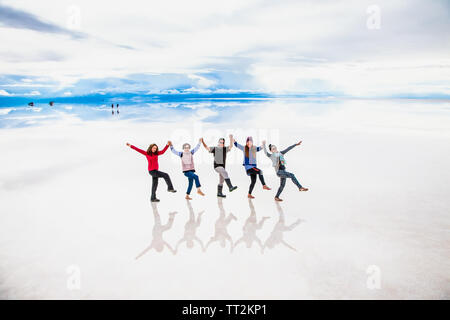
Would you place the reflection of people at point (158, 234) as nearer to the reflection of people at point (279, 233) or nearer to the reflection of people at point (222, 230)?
the reflection of people at point (222, 230)

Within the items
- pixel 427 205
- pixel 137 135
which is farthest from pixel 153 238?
pixel 137 135

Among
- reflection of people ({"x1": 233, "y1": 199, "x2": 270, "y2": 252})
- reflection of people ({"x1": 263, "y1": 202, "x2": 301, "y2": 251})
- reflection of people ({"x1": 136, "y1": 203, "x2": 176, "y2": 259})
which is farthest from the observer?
reflection of people ({"x1": 233, "y1": 199, "x2": 270, "y2": 252})

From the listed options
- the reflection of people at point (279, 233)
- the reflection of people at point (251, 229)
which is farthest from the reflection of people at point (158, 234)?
the reflection of people at point (279, 233)

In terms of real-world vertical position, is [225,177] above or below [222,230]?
above

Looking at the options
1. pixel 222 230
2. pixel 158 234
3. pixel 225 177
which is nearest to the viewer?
pixel 158 234

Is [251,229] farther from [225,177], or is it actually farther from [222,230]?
[225,177]

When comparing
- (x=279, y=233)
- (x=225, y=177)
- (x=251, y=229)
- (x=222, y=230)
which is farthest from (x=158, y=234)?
(x=225, y=177)

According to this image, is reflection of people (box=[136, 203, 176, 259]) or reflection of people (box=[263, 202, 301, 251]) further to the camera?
reflection of people (box=[263, 202, 301, 251])

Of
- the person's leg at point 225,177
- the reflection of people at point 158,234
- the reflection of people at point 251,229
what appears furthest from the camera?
the person's leg at point 225,177

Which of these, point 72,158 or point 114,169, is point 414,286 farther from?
point 72,158

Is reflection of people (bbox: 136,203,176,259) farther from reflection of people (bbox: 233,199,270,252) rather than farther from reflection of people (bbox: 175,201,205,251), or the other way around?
reflection of people (bbox: 233,199,270,252)

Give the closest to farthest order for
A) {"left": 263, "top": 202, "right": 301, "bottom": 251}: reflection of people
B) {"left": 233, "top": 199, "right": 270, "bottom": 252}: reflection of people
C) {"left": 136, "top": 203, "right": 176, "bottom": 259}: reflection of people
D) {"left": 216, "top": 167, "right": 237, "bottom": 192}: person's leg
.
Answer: {"left": 136, "top": 203, "right": 176, "bottom": 259}: reflection of people < {"left": 263, "top": 202, "right": 301, "bottom": 251}: reflection of people < {"left": 233, "top": 199, "right": 270, "bottom": 252}: reflection of people < {"left": 216, "top": 167, "right": 237, "bottom": 192}: person's leg

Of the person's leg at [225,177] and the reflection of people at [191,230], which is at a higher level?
the person's leg at [225,177]

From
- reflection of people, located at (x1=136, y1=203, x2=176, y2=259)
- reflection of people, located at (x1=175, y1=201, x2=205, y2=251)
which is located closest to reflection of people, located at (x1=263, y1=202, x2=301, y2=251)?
reflection of people, located at (x1=175, y1=201, x2=205, y2=251)
